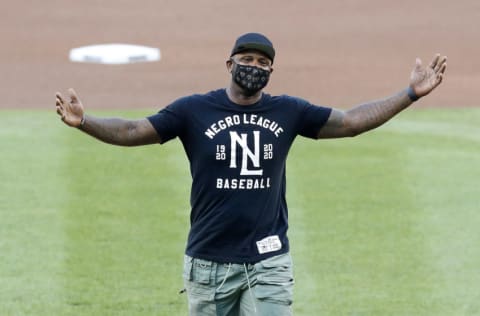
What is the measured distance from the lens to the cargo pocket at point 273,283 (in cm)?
722

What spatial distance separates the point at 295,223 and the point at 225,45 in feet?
36.6

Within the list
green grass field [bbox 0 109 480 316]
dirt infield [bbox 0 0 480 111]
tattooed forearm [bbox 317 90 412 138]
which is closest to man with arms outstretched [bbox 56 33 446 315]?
tattooed forearm [bbox 317 90 412 138]

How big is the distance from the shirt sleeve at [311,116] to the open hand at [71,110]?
4.17 feet

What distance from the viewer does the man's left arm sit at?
24.6 feet

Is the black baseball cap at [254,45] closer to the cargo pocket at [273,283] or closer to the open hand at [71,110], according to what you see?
the open hand at [71,110]

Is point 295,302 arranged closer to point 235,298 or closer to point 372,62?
point 235,298

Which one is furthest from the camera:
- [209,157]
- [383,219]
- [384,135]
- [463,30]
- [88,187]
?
[463,30]

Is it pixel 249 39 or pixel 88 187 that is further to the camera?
pixel 88 187

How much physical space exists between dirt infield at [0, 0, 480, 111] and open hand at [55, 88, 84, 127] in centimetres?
1181

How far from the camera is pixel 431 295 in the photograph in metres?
10.8

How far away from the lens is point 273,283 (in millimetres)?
7242

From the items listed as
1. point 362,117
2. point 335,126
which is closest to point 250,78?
point 335,126

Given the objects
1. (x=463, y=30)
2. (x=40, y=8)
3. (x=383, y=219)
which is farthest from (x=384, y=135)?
(x=40, y=8)

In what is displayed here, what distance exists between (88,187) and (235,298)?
6881mm
